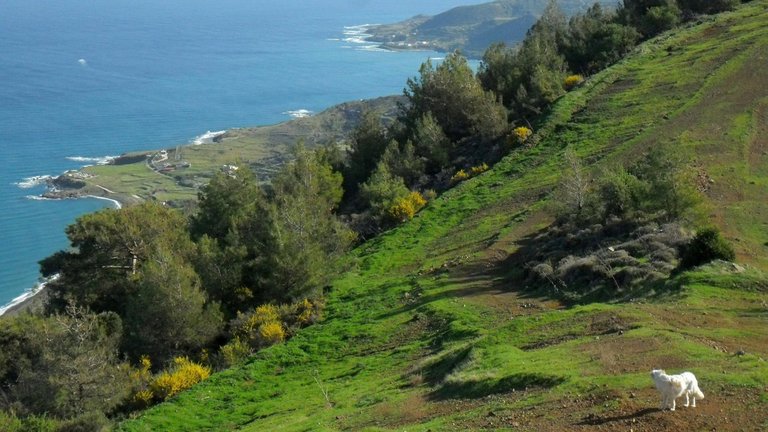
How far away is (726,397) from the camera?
1342 cm

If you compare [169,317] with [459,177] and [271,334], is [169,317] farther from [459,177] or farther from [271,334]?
[459,177]

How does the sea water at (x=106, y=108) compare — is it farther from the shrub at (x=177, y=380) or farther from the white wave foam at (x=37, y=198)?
the shrub at (x=177, y=380)

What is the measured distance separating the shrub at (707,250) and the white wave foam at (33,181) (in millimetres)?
105672

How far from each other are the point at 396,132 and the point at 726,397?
4707 centimetres

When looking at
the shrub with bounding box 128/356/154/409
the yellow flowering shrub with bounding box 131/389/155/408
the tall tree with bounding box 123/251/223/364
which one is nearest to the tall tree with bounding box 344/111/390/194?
the tall tree with bounding box 123/251/223/364

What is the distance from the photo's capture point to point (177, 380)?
2619 cm

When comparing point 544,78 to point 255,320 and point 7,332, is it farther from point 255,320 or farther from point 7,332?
point 7,332

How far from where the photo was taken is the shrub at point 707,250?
21438mm

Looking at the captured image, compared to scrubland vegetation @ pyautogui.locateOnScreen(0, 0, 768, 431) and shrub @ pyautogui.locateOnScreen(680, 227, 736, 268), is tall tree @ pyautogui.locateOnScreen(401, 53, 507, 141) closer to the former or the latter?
scrubland vegetation @ pyautogui.locateOnScreen(0, 0, 768, 431)

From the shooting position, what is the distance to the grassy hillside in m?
14.7

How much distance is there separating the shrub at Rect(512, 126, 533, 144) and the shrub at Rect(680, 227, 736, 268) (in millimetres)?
24850

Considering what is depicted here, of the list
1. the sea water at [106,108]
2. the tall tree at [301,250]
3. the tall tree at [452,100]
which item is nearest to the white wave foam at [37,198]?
the sea water at [106,108]

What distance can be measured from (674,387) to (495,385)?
4404 mm

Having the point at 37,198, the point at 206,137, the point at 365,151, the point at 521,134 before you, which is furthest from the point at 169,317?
the point at 206,137
